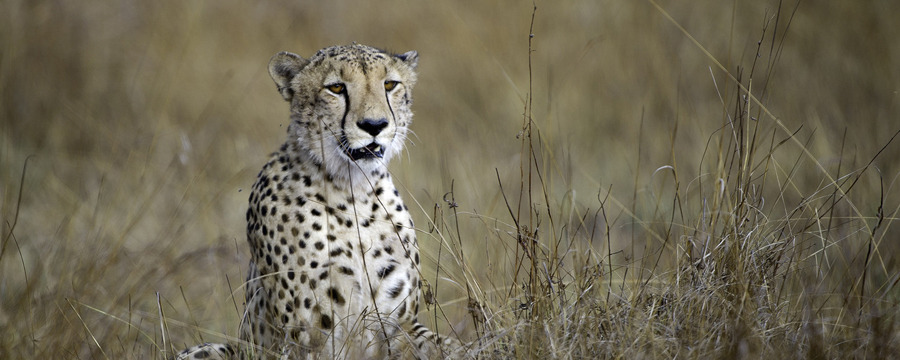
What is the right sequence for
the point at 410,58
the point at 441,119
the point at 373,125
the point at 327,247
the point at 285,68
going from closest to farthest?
the point at 373,125 < the point at 327,247 < the point at 285,68 < the point at 410,58 < the point at 441,119

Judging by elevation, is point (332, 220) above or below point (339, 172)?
below

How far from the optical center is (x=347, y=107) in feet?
9.59

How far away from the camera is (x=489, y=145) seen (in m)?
6.19

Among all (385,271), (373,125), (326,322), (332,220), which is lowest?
(326,322)

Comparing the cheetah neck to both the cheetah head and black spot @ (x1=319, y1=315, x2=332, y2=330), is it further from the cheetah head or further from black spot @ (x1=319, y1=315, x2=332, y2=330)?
black spot @ (x1=319, y1=315, x2=332, y2=330)

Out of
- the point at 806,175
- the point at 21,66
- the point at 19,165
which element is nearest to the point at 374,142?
the point at 806,175

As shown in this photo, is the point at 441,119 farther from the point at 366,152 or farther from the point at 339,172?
the point at 366,152

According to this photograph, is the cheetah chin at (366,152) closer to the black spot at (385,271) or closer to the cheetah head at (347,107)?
the cheetah head at (347,107)

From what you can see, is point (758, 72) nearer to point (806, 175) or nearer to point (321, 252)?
point (806, 175)

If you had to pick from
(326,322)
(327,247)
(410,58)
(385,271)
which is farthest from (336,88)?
(326,322)

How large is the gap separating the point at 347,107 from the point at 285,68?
1.21 ft

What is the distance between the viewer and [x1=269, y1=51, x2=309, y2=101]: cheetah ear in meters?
3.11

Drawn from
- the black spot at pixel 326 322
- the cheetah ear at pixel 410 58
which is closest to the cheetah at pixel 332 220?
the black spot at pixel 326 322

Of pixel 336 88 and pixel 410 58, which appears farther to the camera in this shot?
pixel 410 58
